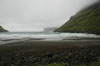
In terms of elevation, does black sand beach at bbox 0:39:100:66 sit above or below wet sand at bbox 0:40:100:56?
below

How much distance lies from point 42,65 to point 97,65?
7.36 metres

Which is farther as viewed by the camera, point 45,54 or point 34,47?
point 34,47

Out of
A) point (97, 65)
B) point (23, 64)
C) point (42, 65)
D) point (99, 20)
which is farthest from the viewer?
point (99, 20)

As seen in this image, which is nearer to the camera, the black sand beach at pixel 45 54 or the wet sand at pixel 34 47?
the black sand beach at pixel 45 54

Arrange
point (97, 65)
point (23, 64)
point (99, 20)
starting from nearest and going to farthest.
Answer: point (97, 65) < point (23, 64) < point (99, 20)

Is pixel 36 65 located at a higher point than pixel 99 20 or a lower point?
lower

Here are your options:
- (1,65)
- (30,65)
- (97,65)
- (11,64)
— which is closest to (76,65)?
(97,65)

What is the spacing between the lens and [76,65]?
14164mm

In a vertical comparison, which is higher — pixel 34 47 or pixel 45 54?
pixel 34 47

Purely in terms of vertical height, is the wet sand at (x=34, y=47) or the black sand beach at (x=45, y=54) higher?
the wet sand at (x=34, y=47)

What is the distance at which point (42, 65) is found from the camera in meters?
14.9

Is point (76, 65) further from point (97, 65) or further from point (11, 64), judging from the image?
point (11, 64)

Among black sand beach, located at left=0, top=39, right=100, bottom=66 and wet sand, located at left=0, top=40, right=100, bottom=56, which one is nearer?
black sand beach, located at left=0, top=39, right=100, bottom=66

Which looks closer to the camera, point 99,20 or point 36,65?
point 36,65
